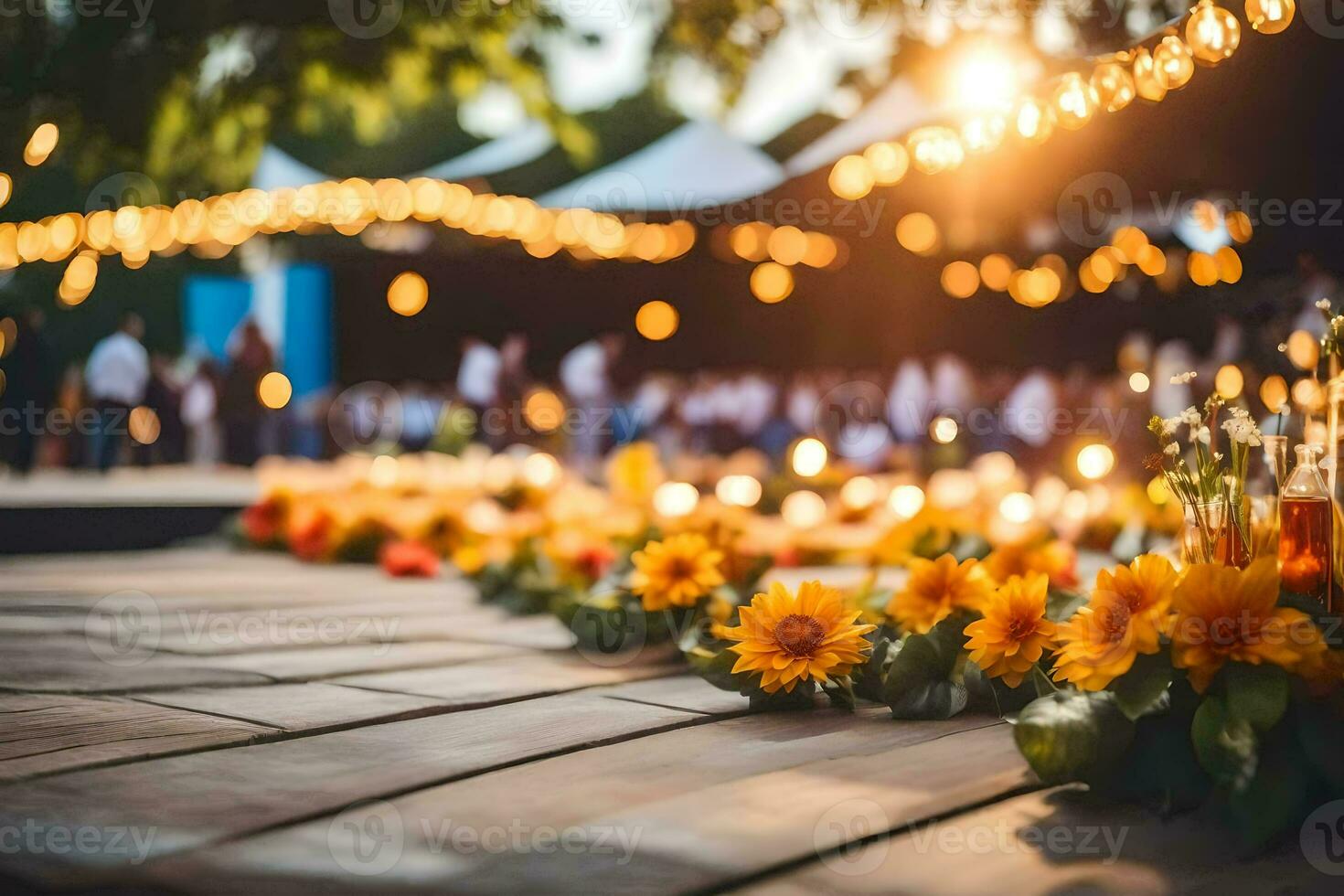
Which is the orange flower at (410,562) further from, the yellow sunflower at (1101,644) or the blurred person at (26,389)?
the blurred person at (26,389)

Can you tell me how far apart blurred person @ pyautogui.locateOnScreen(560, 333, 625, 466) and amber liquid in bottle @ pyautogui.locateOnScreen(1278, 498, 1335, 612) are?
37.2ft

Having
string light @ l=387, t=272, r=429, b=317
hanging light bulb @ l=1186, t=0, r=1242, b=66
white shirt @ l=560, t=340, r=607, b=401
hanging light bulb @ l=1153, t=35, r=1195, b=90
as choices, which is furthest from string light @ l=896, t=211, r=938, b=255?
hanging light bulb @ l=1186, t=0, r=1242, b=66

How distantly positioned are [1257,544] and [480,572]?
342 cm

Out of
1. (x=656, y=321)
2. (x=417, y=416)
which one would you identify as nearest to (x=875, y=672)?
(x=656, y=321)

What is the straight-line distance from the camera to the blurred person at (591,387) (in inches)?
546

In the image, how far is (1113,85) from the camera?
16.6 ft

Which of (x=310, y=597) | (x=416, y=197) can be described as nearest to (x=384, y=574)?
(x=310, y=597)

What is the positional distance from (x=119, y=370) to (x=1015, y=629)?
12822mm

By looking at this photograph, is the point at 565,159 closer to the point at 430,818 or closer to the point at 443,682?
the point at 443,682

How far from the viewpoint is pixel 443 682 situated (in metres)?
3.69

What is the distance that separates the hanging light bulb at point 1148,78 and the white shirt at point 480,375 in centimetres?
972

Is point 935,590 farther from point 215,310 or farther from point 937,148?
point 215,310

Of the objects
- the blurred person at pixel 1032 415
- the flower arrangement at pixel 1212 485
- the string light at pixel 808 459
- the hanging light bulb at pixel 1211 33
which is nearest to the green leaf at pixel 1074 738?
the flower arrangement at pixel 1212 485

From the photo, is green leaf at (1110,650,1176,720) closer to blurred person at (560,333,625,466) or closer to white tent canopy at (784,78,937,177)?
white tent canopy at (784,78,937,177)
